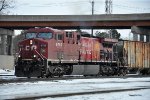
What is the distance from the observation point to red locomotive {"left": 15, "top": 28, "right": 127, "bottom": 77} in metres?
26.5

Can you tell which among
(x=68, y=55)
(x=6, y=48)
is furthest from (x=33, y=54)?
(x=6, y=48)

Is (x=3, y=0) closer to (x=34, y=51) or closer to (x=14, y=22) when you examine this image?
(x=14, y=22)

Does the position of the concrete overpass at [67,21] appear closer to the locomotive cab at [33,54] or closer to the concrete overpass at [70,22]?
the concrete overpass at [70,22]

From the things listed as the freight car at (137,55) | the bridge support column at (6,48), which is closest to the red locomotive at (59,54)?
the freight car at (137,55)

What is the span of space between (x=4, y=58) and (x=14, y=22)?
21.7ft

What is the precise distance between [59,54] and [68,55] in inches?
44.7

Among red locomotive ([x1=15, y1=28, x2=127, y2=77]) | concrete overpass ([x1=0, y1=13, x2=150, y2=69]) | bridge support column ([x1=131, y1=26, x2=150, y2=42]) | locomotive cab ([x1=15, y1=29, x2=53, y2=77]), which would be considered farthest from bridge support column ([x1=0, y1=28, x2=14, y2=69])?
locomotive cab ([x1=15, y1=29, x2=53, y2=77])

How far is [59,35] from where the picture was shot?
27875 millimetres

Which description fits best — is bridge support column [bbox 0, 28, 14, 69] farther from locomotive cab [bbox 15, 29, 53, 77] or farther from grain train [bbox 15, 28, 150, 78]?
locomotive cab [bbox 15, 29, 53, 77]

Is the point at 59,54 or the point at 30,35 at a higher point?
the point at 30,35

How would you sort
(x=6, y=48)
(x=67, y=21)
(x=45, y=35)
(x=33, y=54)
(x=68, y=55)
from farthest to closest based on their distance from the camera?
(x=6, y=48) < (x=67, y=21) < (x=68, y=55) < (x=45, y=35) < (x=33, y=54)

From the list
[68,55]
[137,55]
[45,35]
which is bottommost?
[137,55]

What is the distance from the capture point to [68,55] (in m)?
29.1

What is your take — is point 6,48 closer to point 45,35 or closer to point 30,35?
point 30,35
